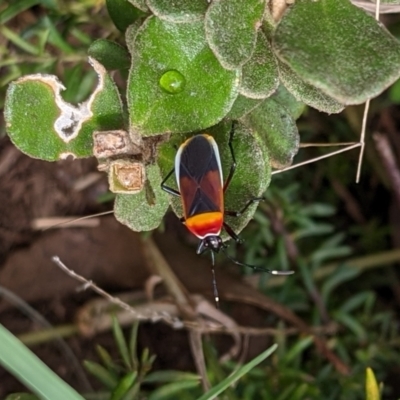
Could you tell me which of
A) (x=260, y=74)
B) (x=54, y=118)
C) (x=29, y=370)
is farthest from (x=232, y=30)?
(x=29, y=370)

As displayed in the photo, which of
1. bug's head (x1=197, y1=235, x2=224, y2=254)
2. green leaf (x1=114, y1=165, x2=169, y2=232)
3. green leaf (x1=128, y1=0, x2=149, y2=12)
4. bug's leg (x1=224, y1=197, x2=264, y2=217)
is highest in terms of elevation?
green leaf (x1=128, y1=0, x2=149, y2=12)

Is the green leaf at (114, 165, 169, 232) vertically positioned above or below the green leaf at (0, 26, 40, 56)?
below

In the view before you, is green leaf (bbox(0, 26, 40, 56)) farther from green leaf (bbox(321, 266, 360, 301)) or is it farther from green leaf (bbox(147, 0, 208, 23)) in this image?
green leaf (bbox(321, 266, 360, 301))

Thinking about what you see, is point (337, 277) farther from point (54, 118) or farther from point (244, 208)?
point (54, 118)

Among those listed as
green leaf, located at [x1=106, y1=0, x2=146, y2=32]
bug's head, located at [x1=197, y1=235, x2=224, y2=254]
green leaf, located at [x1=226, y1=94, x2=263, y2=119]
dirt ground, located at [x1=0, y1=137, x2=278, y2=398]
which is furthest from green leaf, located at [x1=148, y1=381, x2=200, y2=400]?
green leaf, located at [x1=106, y1=0, x2=146, y2=32]

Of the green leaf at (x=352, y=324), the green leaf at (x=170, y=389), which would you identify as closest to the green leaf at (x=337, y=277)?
the green leaf at (x=352, y=324)

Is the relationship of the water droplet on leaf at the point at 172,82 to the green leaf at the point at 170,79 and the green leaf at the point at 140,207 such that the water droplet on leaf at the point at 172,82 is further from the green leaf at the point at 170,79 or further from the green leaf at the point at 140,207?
the green leaf at the point at 140,207

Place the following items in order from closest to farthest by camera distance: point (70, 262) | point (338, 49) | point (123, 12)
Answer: point (338, 49) < point (123, 12) < point (70, 262)

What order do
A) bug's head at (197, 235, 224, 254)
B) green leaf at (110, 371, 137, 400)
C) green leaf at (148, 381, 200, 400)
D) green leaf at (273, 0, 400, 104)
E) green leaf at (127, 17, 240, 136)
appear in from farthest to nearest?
1. green leaf at (148, 381, 200, 400)
2. green leaf at (110, 371, 137, 400)
3. bug's head at (197, 235, 224, 254)
4. green leaf at (127, 17, 240, 136)
5. green leaf at (273, 0, 400, 104)
